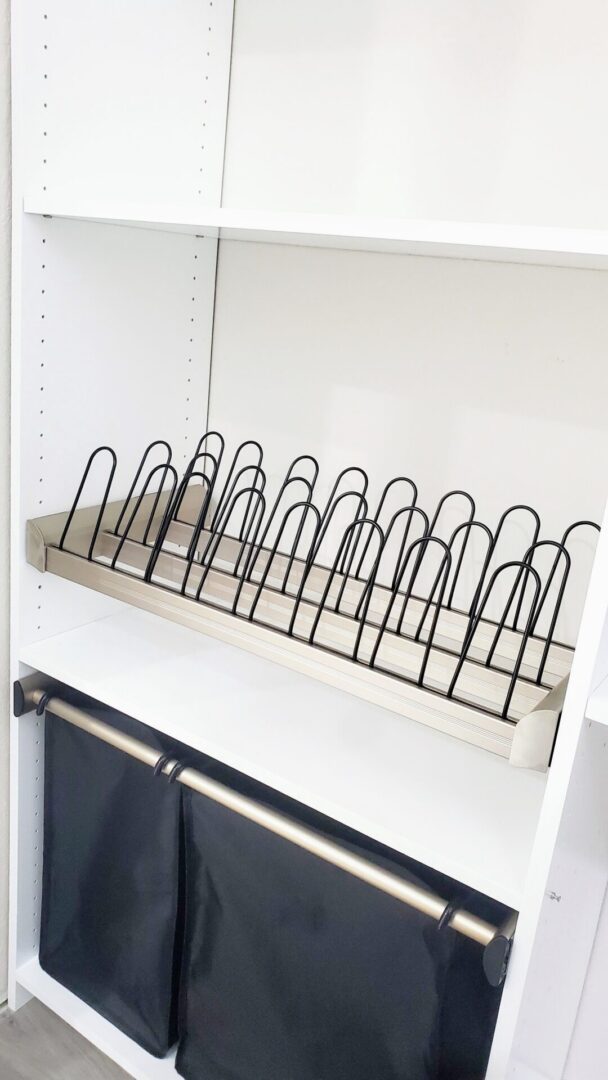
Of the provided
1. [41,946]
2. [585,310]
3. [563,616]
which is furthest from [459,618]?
[41,946]

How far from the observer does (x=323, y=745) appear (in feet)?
3.40

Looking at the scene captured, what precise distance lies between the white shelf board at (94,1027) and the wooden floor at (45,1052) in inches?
0.8

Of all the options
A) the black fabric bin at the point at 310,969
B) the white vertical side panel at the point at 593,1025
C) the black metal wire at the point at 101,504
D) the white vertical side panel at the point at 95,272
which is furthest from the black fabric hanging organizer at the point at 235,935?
the white vertical side panel at the point at 593,1025

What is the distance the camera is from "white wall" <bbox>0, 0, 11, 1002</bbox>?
1.01 m

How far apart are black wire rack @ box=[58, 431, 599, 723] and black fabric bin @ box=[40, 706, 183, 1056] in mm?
264

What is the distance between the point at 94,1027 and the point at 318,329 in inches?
43.8

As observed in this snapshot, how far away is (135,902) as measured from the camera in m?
1.19

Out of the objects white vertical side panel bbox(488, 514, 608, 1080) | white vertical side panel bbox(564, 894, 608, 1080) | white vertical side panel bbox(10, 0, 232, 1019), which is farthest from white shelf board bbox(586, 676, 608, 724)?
white vertical side panel bbox(10, 0, 232, 1019)

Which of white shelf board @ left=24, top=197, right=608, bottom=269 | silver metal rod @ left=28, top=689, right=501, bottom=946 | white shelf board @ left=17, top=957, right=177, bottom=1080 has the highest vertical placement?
white shelf board @ left=24, top=197, right=608, bottom=269

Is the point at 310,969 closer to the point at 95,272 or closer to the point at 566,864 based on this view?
the point at 566,864

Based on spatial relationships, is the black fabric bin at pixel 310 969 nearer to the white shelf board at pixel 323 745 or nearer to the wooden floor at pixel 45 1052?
the white shelf board at pixel 323 745

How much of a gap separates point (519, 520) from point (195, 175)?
69cm

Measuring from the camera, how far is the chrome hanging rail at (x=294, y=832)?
2.67 ft

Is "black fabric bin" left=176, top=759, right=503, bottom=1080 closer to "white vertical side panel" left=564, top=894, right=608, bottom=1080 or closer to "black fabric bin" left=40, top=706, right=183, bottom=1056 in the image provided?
"black fabric bin" left=40, top=706, right=183, bottom=1056
